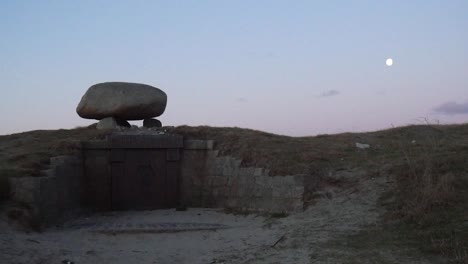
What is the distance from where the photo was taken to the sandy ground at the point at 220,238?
8630 millimetres

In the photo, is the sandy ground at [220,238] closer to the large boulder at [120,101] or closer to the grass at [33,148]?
the grass at [33,148]

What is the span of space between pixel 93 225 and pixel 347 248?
616cm

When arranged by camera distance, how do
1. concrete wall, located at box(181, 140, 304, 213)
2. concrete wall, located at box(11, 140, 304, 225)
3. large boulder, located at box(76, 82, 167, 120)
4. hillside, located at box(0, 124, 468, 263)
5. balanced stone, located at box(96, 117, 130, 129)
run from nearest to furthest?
1. hillside, located at box(0, 124, 468, 263)
2. concrete wall, located at box(11, 140, 304, 225)
3. concrete wall, located at box(181, 140, 304, 213)
4. balanced stone, located at box(96, 117, 130, 129)
5. large boulder, located at box(76, 82, 167, 120)

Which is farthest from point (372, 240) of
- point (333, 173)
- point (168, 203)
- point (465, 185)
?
point (168, 203)

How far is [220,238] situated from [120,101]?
24.3ft

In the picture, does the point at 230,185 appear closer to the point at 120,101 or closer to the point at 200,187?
the point at 200,187

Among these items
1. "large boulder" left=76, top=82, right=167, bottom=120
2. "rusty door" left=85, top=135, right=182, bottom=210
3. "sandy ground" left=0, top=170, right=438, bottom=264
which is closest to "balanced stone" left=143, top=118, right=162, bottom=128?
"large boulder" left=76, top=82, right=167, bottom=120

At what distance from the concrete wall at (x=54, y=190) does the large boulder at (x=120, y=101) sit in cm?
286

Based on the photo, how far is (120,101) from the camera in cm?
1636

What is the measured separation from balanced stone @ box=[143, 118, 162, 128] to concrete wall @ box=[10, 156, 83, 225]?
3.51 meters

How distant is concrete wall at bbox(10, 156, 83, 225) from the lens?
11.2m

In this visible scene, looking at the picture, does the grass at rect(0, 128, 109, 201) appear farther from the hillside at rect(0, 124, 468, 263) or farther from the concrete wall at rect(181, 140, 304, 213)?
the concrete wall at rect(181, 140, 304, 213)

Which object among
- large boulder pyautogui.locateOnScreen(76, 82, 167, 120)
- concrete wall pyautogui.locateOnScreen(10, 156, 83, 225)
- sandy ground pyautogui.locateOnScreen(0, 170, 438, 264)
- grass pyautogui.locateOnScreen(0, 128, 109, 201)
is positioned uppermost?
large boulder pyautogui.locateOnScreen(76, 82, 167, 120)

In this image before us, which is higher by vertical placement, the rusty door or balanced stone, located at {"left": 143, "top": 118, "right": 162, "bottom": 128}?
balanced stone, located at {"left": 143, "top": 118, "right": 162, "bottom": 128}
